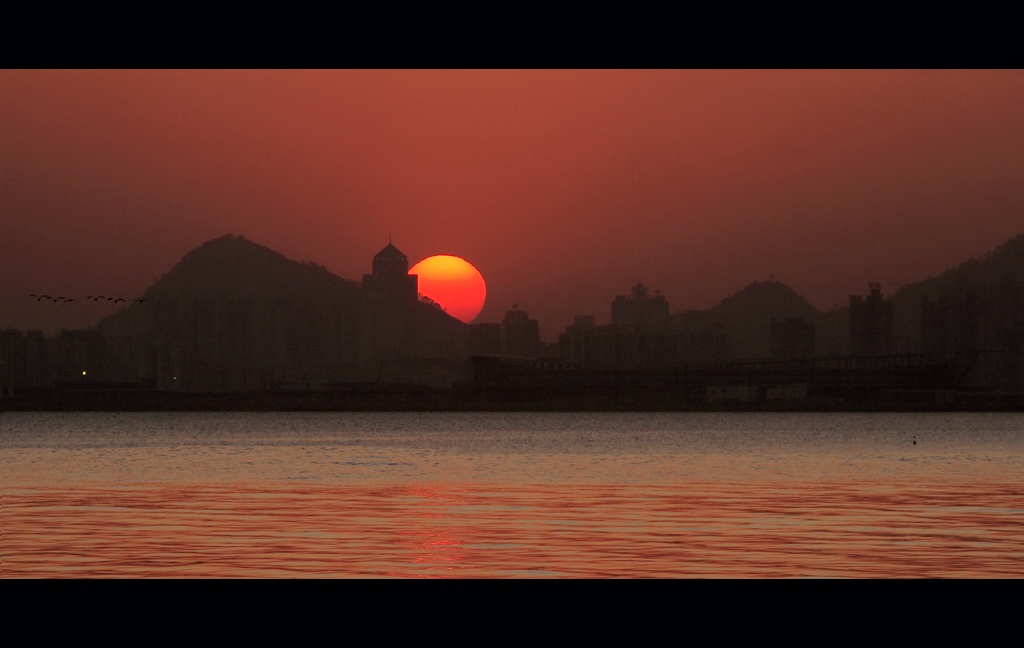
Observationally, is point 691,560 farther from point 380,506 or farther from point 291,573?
point 380,506

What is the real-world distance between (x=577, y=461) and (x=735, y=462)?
797 centimetres

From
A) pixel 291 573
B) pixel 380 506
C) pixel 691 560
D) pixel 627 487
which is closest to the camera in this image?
pixel 291 573

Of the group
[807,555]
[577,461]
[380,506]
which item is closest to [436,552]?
[807,555]

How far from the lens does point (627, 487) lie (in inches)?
1730

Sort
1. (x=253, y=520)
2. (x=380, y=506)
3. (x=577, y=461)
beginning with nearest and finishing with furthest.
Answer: (x=253, y=520) < (x=380, y=506) < (x=577, y=461)

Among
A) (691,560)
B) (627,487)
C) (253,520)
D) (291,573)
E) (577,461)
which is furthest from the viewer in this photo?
(577,461)

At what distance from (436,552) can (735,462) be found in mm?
45366

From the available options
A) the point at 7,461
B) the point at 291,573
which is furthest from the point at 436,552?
the point at 7,461

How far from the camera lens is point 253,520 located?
98.8 ft

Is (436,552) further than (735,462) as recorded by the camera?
No
